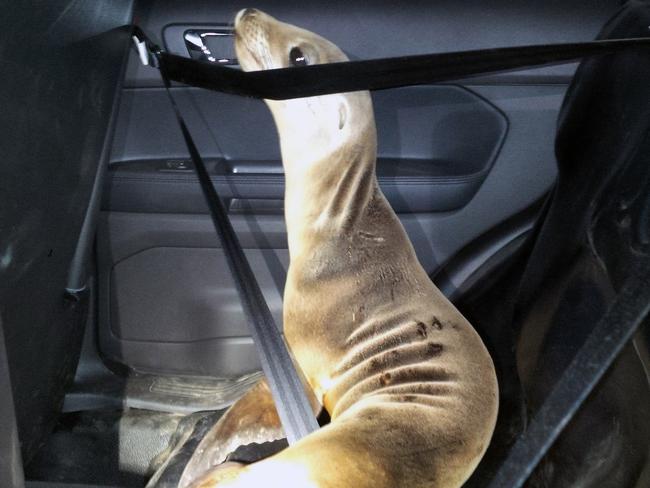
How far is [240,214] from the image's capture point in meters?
1.28

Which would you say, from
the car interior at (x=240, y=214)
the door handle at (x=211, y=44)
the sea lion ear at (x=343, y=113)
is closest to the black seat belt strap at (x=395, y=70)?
the sea lion ear at (x=343, y=113)

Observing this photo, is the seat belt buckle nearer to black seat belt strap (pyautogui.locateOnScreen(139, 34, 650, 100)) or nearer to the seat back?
black seat belt strap (pyautogui.locateOnScreen(139, 34, 650, 100))

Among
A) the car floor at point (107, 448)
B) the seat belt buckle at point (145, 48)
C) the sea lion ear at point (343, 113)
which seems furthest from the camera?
the car floor at point (107, 448)

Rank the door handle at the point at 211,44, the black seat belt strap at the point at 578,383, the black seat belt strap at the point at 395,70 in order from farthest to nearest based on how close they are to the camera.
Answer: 1. the door handle at the point at 211,44
2. the black seat belt strap at the point at 395,70
3. the black seat belt strap at the point at 578,383

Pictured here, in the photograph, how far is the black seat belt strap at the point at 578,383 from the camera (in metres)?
0.51

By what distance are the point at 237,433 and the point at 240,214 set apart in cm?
54

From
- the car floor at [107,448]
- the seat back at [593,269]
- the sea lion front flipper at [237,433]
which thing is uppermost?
the seat back at [593,269]

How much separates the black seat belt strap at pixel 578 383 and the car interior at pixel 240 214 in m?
0.04

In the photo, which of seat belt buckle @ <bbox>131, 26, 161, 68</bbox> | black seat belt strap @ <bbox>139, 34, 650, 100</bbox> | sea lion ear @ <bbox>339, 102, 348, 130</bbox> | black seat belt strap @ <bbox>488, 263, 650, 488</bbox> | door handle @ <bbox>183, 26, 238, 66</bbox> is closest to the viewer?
black seat belt strap @ <bbox>488, 263, 650, 488</bbox>

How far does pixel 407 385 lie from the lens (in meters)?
0.62

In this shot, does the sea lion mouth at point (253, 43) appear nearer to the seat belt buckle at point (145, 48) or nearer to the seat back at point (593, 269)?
the seat belt buckle at point (145, 48)

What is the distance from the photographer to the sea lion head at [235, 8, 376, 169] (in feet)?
2.44

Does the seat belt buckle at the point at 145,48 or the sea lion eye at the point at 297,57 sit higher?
the sea lion eye at the point at 297,57

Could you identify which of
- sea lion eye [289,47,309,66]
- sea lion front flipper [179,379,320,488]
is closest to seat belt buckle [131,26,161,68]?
sea lion eye [289,47,309,66]
